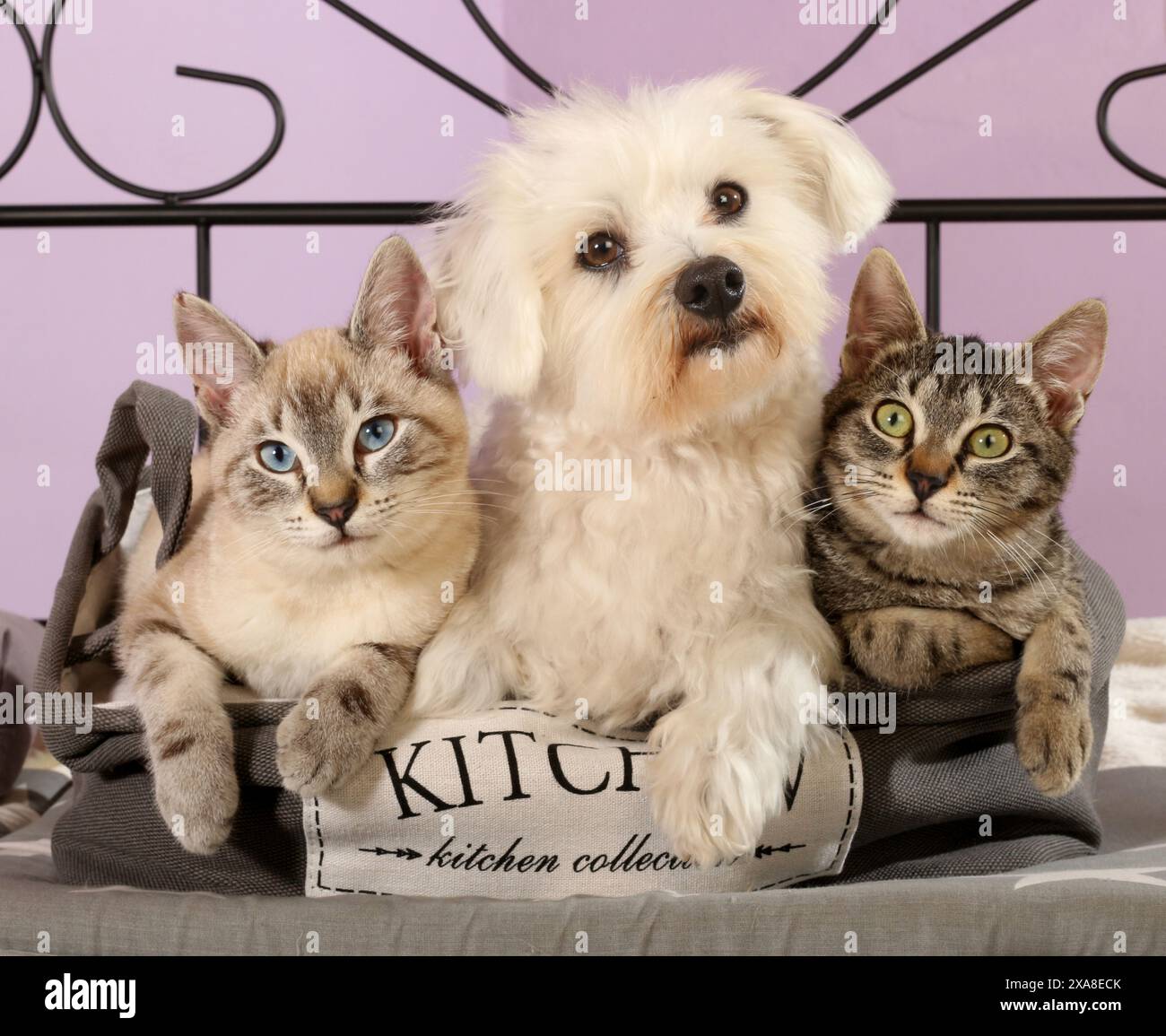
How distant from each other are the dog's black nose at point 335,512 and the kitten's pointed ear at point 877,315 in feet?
2.02

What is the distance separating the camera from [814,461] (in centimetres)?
138

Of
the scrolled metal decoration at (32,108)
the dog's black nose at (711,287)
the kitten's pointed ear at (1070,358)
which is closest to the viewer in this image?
the dog's black nose at (711,287)

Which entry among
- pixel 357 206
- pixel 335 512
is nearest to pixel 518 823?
pixel 335 512

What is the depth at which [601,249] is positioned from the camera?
1.29 meters

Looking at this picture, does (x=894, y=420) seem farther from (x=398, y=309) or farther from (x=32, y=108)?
(x=32, y=108)

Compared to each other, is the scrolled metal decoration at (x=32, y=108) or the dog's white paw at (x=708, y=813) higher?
the scrolled metal decoration at (x=32, y=108)

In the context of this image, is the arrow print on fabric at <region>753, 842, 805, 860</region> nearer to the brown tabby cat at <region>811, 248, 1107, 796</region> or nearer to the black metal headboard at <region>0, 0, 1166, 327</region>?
the brown tabby cat at <region>811, 248, 1107, 796</region>

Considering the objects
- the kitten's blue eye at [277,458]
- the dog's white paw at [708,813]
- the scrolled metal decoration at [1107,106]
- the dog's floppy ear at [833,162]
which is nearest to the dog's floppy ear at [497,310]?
the kitten's blue eye at [277,458]

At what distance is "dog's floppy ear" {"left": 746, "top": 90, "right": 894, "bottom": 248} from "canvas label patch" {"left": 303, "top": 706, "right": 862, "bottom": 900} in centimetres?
62

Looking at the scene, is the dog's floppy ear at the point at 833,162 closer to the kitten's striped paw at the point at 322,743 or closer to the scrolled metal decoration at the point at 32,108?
the kitten's striped paw at the point at 322,743

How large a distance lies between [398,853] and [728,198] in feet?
2.58

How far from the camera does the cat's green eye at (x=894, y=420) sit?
129 centimetres

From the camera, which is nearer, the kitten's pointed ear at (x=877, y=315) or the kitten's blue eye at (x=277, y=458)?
the kitten's blue eye at (x=277, y=458)

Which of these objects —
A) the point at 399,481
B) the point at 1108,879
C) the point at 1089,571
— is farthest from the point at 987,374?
the point at 399,481
